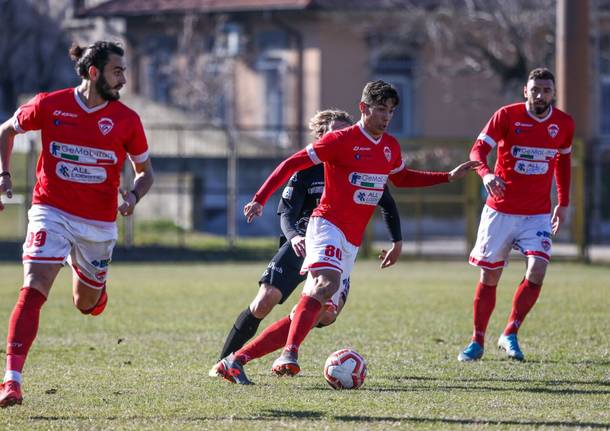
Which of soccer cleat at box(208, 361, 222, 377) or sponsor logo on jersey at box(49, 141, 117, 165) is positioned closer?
sponsor logo on jersey at box(49, 141, 117, 165)

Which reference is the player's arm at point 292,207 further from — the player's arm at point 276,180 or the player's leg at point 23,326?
the player's leg at point 23,326

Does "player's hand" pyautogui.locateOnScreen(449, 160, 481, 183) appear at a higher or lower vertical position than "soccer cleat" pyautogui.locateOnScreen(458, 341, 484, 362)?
higher

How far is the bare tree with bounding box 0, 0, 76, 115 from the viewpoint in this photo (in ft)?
124

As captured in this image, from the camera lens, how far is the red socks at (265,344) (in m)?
8.40

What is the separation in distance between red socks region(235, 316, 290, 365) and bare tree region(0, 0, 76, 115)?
30735 millimetres

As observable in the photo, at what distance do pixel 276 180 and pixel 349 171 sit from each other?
504 millimetres

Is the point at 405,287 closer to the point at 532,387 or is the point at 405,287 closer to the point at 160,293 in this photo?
the point at 160,293

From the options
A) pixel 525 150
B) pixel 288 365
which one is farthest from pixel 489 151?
pixel 288 365

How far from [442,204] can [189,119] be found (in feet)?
27.1

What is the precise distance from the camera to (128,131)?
7680 millimetres

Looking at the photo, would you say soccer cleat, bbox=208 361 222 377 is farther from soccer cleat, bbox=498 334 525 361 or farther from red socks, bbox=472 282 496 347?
soccer cleat, bbox=498 334 525 361

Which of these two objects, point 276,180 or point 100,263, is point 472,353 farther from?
point 100,263

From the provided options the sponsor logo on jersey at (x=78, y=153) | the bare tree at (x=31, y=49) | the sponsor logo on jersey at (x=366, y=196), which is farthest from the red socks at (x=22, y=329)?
the bare tree at (x=31, y=49)

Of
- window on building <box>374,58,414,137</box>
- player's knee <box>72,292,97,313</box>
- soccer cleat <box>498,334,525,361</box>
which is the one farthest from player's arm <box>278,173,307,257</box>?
window on building <box>374,58,414,137</box>
